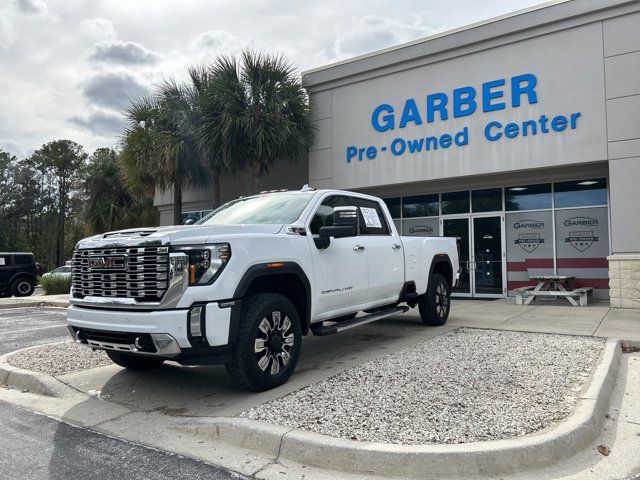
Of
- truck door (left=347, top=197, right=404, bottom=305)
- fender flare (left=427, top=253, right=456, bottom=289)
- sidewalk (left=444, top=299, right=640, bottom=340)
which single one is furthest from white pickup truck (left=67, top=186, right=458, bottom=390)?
sidewalk (left=444, top=299, right=640, bottom=340)

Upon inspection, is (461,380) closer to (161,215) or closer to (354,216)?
(354,216)

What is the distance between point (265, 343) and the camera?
15.0 feet

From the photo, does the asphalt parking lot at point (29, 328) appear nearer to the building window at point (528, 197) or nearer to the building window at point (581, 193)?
the building window at point (528, 197)

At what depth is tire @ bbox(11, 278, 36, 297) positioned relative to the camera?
1981 cm

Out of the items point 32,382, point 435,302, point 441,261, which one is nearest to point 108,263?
point 32,382

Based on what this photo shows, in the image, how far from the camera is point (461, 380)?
489 cm

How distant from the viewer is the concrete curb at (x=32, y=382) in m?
5.15

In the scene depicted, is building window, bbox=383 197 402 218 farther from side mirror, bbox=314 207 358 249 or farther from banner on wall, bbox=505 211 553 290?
side mirror, bbox=314 207 358 249

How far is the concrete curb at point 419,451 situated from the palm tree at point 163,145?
13.0 meters

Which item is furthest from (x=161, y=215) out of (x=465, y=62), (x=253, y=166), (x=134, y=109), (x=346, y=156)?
(x=465, y=62)

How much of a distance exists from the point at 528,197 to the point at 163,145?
35.9ft

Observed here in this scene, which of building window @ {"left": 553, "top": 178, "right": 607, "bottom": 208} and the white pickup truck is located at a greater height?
building window @ {"left": 553, "top": 178, "right": 607, "bottom": 208}

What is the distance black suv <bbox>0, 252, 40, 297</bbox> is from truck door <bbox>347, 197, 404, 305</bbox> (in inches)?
712

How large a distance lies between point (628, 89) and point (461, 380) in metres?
8.88
